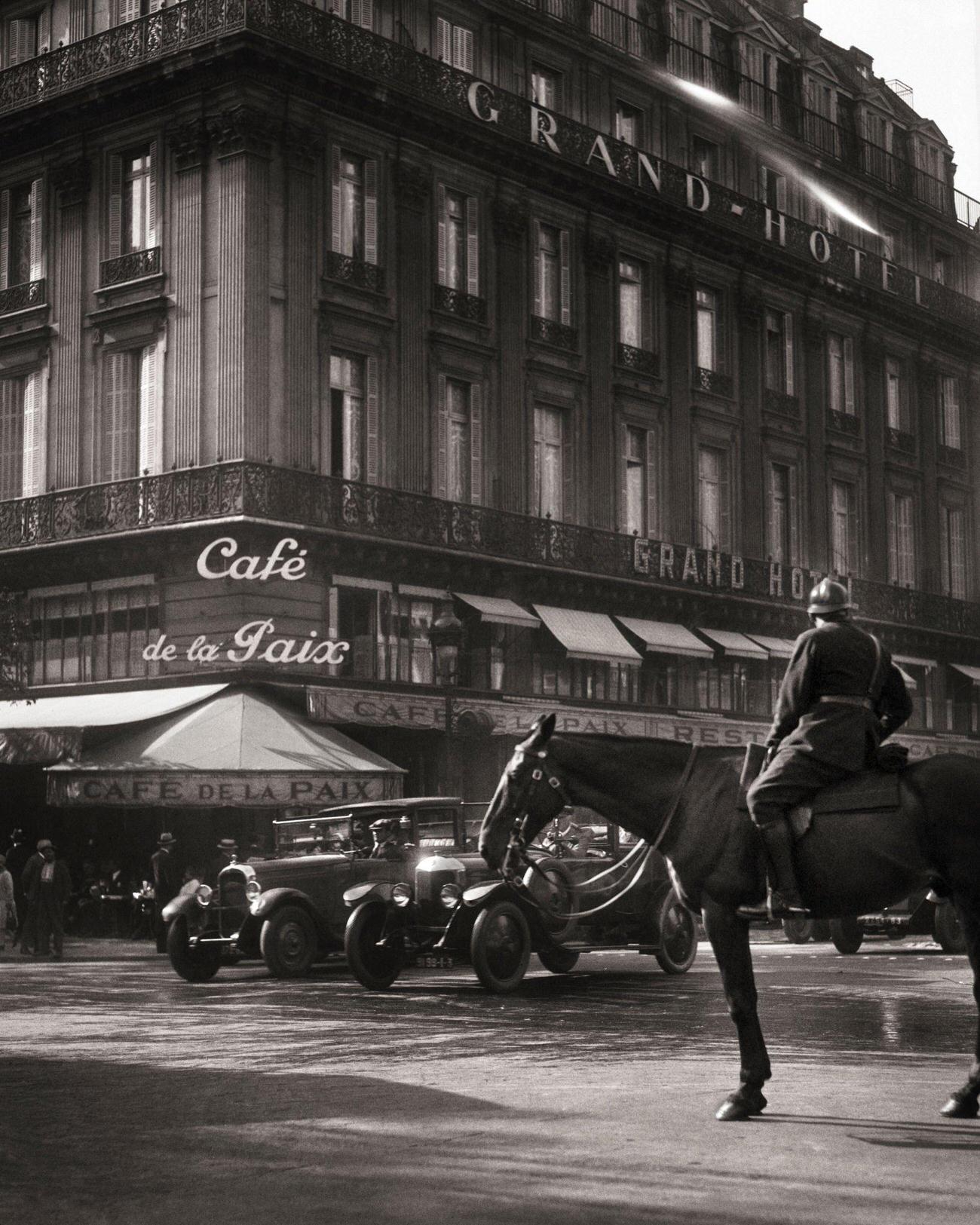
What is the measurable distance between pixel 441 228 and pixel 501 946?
19090 mm

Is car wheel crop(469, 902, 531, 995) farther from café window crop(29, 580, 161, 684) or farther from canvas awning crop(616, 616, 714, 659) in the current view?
canvas awning crop(616, 616, 714, 659)

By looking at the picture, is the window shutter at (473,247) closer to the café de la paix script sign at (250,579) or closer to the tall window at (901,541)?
the café de la paix script sign at (250,579)

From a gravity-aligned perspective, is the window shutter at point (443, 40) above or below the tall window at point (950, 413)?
above

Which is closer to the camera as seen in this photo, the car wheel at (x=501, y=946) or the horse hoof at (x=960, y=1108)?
the horse hoof at (x=960, y=1108)

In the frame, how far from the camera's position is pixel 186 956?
19625 mm

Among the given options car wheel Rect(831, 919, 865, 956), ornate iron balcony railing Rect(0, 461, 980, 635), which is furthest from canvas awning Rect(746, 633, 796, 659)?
car wheel Rect(831, 919, 865, 956)

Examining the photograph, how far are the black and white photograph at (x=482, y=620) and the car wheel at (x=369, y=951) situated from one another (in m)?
0.06

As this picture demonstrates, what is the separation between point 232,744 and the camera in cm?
2769

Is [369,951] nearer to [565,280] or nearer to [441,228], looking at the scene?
[441,228]

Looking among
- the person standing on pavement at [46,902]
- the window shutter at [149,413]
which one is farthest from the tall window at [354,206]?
the person standing on pavement at [46,902]

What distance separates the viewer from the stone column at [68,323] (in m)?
32.3

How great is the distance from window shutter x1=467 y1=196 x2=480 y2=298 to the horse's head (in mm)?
25130

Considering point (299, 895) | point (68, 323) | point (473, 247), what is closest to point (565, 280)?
point (473, 247)

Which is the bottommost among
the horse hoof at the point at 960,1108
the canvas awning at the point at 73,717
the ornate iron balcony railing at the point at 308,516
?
the horse hoof at the point at 960,1108
